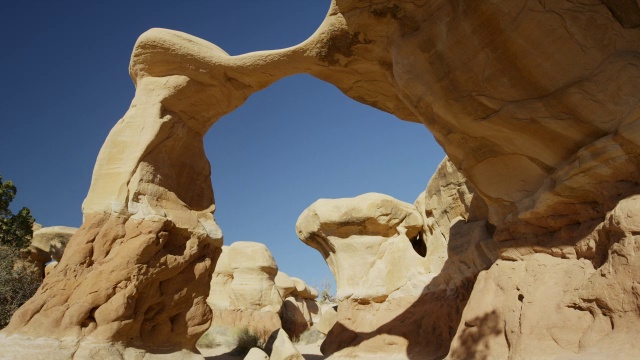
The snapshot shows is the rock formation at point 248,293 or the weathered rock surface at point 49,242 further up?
the weathered rock surface at point 49,242

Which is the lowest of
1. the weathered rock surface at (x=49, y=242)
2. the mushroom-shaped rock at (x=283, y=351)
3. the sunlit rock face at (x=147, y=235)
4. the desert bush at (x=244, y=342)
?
the mushroom-shaped rock at (x=283, y=351)

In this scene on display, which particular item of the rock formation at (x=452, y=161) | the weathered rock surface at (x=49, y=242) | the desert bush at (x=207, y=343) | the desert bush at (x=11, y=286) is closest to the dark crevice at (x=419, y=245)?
the rock formation at (x=452, y=161)

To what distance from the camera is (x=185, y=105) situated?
9.71 meters

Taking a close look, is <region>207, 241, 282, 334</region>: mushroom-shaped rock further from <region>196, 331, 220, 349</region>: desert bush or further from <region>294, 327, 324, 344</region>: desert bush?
<region>294, 327, 324, 344</region>: desert bush

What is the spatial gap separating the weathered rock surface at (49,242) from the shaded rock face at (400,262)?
418 inches

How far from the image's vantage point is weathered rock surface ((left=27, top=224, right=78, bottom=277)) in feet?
64.7

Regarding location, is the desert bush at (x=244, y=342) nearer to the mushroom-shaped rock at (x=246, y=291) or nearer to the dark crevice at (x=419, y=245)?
the mushroom-shaped rock at (x=246, y=291)

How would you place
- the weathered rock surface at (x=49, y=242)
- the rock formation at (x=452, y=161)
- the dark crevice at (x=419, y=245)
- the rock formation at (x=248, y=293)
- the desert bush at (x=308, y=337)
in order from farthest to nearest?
the desert bush at (x=308, y=337), the rock formation at (x=248, y=293), the weathered rock surface at (x=49, y=242), the dark crevice at (x=419, y=245), the rock formation at (x=452, y=161)

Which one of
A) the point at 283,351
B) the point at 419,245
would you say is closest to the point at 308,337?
the point at 419,245

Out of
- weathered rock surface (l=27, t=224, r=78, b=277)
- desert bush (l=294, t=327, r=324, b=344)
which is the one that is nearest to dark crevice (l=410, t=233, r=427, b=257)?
desert bush (l=294, t=327, r=324, b=344)

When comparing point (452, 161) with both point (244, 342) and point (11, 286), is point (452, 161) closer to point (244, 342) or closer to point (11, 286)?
point (244, 342)

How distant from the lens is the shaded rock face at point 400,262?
10742 mm

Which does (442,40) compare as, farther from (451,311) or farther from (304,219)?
(304,219)

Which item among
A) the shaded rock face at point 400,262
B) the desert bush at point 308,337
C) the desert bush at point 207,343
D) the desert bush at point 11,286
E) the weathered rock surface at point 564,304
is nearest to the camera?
the weathered rock surface at point 564,304
